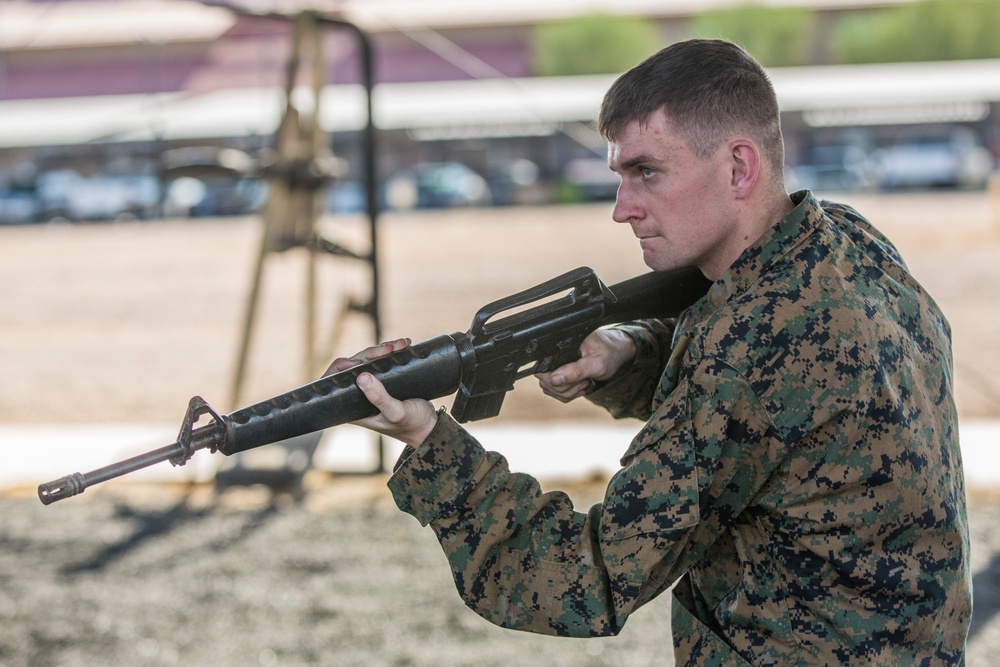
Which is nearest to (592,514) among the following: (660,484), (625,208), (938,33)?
(660,484)

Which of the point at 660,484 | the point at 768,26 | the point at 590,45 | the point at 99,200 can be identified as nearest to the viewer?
the point at 660,484

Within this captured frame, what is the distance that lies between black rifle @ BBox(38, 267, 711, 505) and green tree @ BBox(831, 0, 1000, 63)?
47.4m

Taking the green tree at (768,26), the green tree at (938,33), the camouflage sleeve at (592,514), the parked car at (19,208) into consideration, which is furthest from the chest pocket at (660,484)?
the green tree at (938,33)

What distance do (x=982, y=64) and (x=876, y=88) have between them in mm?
7164

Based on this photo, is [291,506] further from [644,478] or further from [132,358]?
[132,358]

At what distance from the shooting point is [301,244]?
224 inches

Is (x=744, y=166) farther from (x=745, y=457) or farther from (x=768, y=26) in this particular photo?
(x=768, y=26)

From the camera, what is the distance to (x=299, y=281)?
16203 mm

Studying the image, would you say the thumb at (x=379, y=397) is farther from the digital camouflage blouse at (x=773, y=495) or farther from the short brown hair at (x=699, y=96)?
the short brown hair at (x=699, y=96)

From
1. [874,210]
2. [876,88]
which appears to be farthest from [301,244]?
[876,88]

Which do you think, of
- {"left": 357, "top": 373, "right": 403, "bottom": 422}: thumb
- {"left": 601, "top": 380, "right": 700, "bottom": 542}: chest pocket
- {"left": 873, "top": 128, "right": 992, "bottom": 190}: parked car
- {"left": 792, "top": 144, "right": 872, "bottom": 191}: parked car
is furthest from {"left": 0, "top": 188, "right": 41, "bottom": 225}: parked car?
{"left": 601, "top": 380, "right": 700, "bottom": 542}: chest pocket

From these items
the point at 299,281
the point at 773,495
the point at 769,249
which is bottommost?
the point at 773,495

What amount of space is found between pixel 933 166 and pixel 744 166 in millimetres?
33851

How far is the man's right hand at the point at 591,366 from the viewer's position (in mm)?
2062
